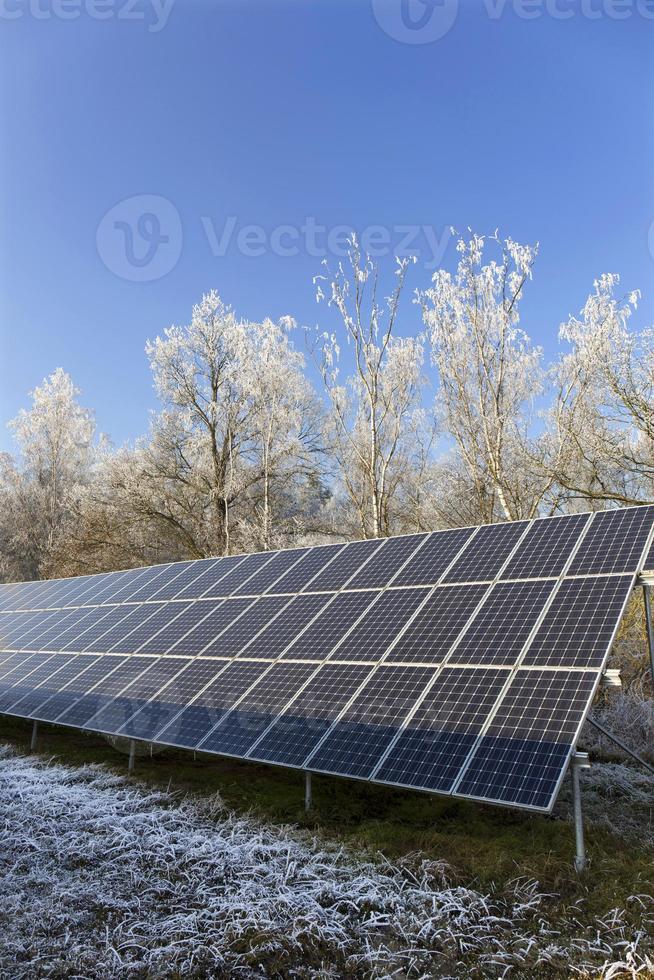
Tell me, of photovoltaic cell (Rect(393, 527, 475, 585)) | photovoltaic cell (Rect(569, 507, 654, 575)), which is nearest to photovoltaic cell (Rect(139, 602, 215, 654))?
photovoltaic cell (Rect(393, 527, 475, 585))

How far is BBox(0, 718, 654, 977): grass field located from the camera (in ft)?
15.3

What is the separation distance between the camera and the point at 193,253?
24391 mm

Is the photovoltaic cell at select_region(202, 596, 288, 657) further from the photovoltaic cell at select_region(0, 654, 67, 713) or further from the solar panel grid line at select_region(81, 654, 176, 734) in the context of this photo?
the photovoltaic cell at select_region(0, 654, 67, 713)

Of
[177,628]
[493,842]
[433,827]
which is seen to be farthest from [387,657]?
[177,628]

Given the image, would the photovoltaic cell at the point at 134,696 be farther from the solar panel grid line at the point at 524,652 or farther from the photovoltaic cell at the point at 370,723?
the solar panel grid line at the point at 524,652

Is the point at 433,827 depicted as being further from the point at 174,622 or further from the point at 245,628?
the point at 174,622

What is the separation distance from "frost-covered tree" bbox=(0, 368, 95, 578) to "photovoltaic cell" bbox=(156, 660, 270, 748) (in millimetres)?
29922

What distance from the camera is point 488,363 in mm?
19719

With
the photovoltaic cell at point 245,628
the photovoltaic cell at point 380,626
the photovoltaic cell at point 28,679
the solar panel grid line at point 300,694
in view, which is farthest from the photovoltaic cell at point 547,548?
the photovoltaic cell at point 28,679

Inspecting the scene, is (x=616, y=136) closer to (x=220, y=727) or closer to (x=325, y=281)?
(x=325, y=281)

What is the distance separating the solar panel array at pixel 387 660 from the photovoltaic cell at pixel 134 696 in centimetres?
3

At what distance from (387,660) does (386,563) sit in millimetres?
2382

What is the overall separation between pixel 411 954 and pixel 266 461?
71.1ft

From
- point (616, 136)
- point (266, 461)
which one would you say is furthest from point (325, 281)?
point (616, 136)
